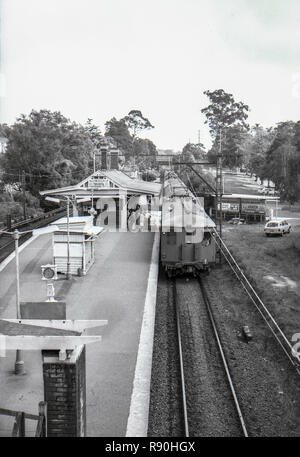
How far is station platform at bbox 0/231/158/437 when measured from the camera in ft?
27.7

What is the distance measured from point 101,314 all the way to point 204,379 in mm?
3884

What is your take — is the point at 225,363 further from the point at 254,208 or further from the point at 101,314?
the point at 254,208

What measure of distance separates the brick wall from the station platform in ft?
3.22

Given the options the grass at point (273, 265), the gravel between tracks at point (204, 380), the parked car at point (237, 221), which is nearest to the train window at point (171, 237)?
the gravel between tracks at point (204, 380)

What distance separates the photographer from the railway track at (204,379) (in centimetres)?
852

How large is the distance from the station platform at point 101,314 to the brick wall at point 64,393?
0.98 meters

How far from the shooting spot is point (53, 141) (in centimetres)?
3559

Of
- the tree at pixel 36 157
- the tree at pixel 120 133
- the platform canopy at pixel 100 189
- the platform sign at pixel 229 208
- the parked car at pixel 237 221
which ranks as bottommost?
the parked car at pixel 237 221

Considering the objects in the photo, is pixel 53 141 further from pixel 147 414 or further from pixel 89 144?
pixel 147 414

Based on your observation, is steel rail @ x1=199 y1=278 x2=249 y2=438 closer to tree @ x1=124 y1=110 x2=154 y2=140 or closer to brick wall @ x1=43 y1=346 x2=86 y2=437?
brick wall @ x1=43 y1=346 x2=86 y2=437

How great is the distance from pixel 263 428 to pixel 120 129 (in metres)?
70.0

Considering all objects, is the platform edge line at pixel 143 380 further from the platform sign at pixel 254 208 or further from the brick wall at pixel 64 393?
the platform sign at pixel 254 208

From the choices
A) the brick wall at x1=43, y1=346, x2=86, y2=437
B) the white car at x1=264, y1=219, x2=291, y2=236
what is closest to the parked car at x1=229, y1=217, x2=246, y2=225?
the white car at x1=264, y1=219, x2=291, y2=236
